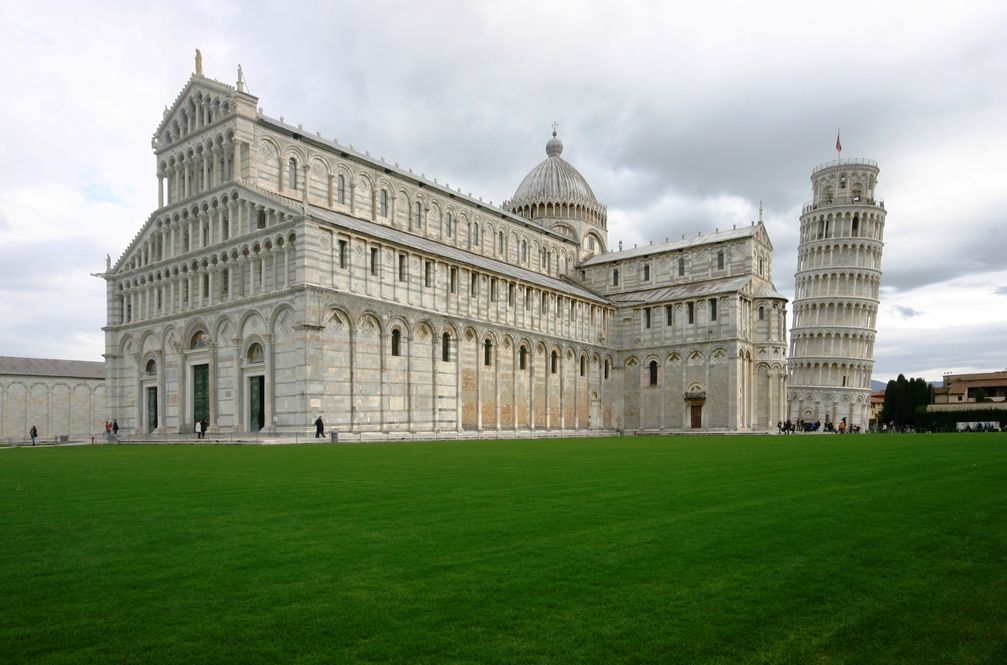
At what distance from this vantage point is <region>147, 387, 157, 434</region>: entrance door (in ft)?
167

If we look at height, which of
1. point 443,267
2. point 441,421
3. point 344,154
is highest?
point 344,154

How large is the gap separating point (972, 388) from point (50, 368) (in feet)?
359

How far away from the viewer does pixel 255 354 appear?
1741 inches

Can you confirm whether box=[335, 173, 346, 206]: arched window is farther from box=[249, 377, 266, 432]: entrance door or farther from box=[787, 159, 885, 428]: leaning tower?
box=[787, 159, 885, 428]: leaning tower

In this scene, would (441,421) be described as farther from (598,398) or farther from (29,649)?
(29,649)

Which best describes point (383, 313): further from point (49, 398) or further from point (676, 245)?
point (49, 398)

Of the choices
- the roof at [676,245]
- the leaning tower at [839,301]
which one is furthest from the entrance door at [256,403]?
the leaning tower at [839,301]

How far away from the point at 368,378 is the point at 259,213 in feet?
37.0

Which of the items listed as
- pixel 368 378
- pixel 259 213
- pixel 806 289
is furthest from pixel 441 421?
pixel 806 289

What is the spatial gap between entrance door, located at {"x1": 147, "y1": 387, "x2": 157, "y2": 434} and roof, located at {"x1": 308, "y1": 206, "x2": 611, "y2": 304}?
16396 millimetres

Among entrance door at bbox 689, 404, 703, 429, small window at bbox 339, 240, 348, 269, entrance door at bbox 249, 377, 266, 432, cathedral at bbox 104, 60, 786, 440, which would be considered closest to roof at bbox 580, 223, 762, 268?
cathedral at bbox 104, 60, 786, 440

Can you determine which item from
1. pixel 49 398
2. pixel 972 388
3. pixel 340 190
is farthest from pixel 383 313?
pixel 972 388

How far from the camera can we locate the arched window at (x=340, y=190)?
5162cm

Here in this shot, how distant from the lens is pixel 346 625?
229 inches
